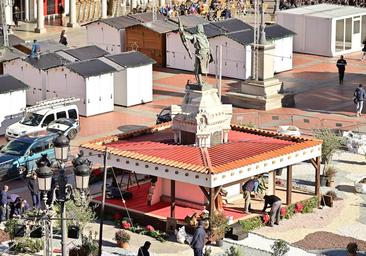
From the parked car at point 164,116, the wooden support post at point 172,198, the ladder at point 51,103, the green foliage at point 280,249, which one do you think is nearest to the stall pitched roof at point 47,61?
the ladder at point 51,103

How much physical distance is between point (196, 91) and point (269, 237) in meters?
5.19

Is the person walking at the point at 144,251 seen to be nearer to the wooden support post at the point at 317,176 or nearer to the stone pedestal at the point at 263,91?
the wooden support post at the point at 317,176

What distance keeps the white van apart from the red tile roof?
7166 millimetres

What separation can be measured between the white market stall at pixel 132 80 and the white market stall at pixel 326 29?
14942mm

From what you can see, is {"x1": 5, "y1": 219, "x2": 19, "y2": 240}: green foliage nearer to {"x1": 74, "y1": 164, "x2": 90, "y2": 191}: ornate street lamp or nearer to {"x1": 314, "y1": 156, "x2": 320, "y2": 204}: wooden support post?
{"x1": 74, "y1": 164, "x2": 90, "y2": 191}: ornate street lamp

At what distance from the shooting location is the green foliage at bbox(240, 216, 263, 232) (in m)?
34.1

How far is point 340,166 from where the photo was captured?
41594 millimetres

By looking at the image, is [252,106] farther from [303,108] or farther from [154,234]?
[154,234]

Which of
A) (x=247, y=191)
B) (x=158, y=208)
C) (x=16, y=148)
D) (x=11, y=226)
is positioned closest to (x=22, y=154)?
(x=16, y=148)

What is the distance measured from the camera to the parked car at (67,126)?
145ft

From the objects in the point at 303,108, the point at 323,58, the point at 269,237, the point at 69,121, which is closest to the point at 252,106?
the point at 303,108

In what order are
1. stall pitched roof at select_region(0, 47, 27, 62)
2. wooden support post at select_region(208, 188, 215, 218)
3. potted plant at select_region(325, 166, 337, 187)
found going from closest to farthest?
1. wooden support post at select_region(208, 188, 215, 218)
2. potted plant at select_region(325, 166, 337, 187)
3. stall pitched roof at select_region(0, 47, 27, 62)

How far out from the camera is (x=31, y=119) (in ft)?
148

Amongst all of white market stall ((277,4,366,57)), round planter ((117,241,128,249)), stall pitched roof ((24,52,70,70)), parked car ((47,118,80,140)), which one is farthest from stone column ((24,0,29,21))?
round planter ((117,241,128,249))
